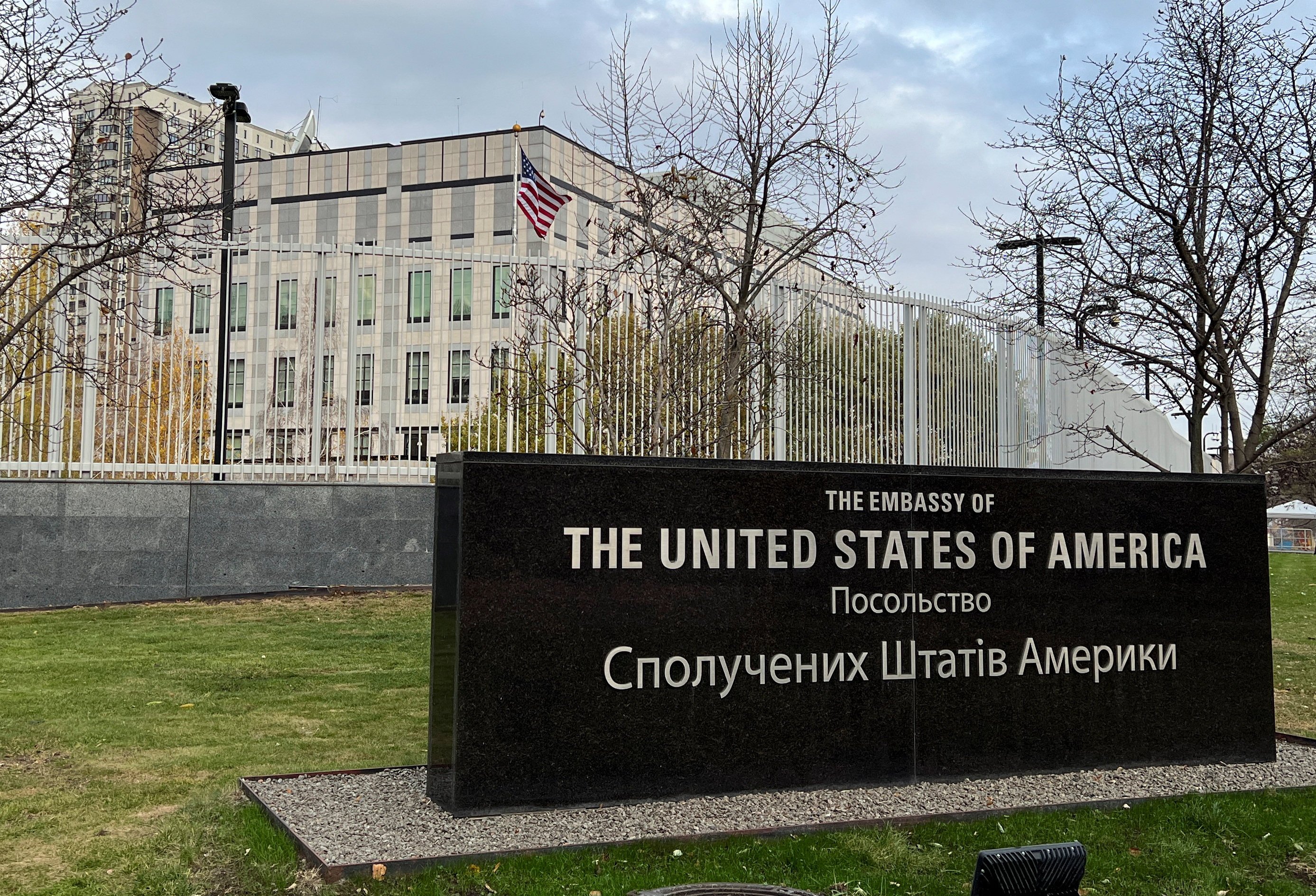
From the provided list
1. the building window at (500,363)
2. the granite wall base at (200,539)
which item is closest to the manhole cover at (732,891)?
the granite wall base at (200,539)

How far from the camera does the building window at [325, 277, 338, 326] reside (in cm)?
1469

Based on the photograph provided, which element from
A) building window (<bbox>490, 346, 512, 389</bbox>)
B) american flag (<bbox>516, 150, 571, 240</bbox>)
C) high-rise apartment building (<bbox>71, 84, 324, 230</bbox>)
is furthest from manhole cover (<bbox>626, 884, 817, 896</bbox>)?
american flag (<bbox>516, 150, 571, 240</bbox>)

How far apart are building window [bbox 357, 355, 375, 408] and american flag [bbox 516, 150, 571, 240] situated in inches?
134

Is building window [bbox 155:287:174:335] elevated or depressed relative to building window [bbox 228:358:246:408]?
elevated

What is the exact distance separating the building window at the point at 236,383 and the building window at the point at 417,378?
191cm

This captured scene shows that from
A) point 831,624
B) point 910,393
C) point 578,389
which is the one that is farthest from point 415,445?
point 831,624

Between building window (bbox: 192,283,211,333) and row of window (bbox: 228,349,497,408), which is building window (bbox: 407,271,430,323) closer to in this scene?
row of window (bbox: 228,349,497,408)

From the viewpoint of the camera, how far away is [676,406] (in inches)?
526

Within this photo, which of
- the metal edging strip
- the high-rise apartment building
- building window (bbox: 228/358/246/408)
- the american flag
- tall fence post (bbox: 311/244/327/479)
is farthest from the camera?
the american flag

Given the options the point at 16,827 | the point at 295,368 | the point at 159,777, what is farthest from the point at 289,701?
the point at 295,368

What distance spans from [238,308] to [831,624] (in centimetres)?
1065

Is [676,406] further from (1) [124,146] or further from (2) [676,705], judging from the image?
(2) [676,705]

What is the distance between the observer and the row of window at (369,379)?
14.6 meters

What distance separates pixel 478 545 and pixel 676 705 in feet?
4.30
